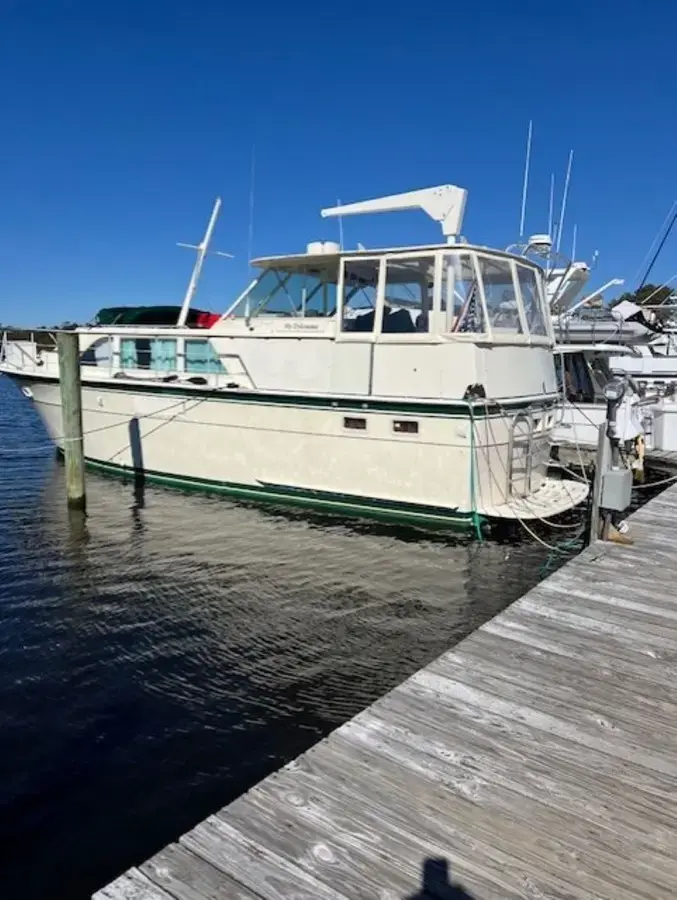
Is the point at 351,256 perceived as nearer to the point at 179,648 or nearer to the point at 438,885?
the point at 179,648

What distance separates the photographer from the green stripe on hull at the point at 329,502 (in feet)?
30.7

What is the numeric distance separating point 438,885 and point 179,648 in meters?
3.97

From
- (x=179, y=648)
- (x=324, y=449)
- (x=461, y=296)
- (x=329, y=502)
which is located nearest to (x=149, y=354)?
(x=324, y=449)

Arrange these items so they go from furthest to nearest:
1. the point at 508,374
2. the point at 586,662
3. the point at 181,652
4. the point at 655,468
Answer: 1. the point at 655,468
2. the point at 508,374
3. the point at 181,652
4. the point at 586,662

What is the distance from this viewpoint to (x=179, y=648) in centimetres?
583

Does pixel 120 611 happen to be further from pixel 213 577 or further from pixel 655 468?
pixel 655 468

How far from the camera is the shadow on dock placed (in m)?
2.20

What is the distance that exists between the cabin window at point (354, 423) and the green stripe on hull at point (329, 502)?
3.35 ft

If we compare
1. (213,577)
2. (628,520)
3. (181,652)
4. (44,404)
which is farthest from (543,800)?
(44,404)

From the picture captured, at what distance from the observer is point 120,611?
259 inches

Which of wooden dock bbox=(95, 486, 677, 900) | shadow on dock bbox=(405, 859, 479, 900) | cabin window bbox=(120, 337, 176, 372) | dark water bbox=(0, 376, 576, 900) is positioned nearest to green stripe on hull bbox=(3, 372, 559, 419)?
cabin window bbox=(120, 337, 176, 372)

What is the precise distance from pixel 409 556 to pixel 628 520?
267 cm

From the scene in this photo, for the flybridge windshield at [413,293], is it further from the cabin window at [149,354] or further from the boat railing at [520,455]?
the cabin window at [149,354]

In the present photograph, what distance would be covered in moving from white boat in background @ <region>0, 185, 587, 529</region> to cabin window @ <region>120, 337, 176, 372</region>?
0.13 ft
